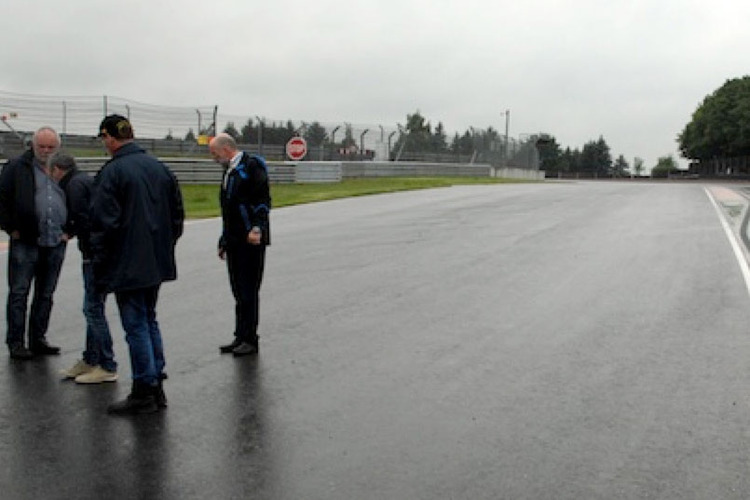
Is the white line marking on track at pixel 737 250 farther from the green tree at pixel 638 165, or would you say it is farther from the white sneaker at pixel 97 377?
the green tree at pixel 638 165

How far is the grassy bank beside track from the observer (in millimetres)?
20397

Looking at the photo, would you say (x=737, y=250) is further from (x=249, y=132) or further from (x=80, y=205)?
(x=249, y=132)

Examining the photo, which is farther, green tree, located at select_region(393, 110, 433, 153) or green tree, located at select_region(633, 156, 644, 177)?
green tree, located at select_region(633, 156, 644, 177)

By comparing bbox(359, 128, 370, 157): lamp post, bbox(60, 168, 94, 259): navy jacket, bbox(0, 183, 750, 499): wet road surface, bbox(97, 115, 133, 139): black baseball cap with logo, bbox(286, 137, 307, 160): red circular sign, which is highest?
bbox(359, 128, 370, 157): lamp post

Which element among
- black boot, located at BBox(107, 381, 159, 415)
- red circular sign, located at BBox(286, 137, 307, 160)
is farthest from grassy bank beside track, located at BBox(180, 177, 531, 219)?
black boot, located at BBox(107, 381, 159, 415)

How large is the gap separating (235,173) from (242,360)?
4.79 feet

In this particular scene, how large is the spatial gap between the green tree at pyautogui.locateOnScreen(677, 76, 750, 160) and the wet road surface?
82.7 meters

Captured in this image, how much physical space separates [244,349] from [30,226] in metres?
1.86

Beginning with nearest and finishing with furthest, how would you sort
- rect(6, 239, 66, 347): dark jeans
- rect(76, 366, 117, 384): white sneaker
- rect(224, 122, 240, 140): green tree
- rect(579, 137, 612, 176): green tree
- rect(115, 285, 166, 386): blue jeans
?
rect(115, 285, 166, 386): blue jeans
rect(76, 366, 117, 384): white sneaker
rect(6, 239, 66, 347): dark jeans
rect(224, 122, 240, 140): green tree
rect(579, 137, 612, 176): green tree

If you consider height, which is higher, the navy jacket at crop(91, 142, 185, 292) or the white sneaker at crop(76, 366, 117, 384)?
the navy jacket at crop(91, 142, 185, 292)

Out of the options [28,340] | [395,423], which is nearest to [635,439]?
[395,423]

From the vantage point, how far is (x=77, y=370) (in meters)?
5.52

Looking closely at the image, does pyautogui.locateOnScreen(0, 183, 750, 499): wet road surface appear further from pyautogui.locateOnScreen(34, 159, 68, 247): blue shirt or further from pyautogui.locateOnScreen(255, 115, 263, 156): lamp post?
pyautogui.locateOnScreen(255, 115, 263, 156): lamp post

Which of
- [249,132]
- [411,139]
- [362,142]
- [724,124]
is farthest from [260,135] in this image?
[724,124]
